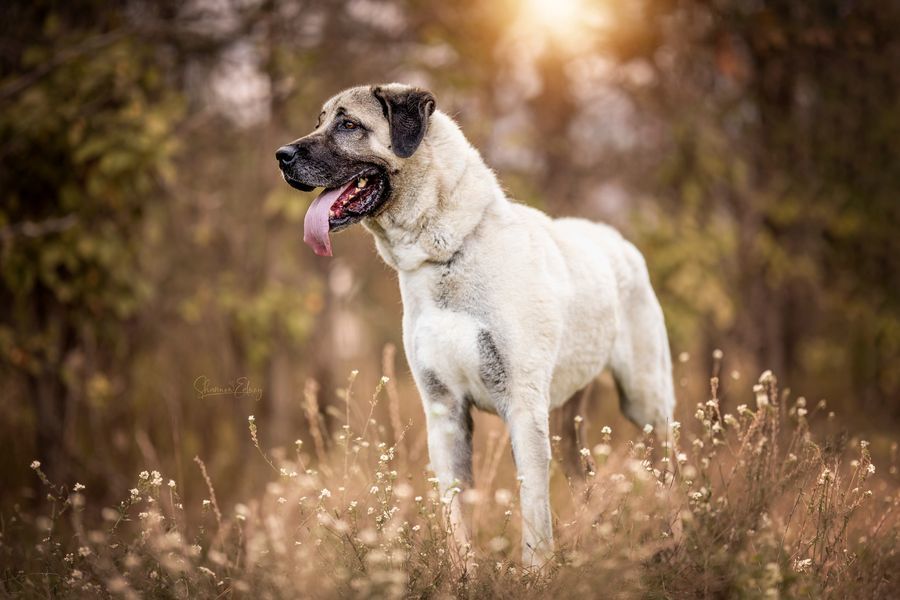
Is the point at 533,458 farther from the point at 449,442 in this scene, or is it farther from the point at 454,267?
the point at 454,267

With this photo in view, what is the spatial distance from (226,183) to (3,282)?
2.65m

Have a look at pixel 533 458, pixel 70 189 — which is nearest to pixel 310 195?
pixel 70 189

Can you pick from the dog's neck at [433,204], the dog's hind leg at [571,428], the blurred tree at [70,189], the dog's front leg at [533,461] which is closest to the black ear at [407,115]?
the dog's neck at [433,204]

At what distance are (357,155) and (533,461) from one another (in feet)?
5.24

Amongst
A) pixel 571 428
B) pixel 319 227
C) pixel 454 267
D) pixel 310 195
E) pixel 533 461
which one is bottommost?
pixel 571 428

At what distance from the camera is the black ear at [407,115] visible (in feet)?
12.6

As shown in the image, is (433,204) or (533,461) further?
(433,204)

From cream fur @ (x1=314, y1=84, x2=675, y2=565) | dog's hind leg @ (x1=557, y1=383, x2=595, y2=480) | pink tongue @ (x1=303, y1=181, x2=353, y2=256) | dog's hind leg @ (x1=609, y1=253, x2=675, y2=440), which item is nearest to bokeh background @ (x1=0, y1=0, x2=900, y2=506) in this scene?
dog's hind leg @ (x1=609, y1=253, x2=675, y2=440)

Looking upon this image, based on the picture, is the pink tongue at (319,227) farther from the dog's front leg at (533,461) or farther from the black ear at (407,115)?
the dog's front leg at (533,461)

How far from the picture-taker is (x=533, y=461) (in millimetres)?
3654

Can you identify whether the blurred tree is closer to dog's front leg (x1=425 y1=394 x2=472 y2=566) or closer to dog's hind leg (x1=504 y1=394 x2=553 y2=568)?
dog's front leg (x1=425 y1=394 x2=472 y2=566)

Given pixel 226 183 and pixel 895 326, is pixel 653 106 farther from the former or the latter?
pixel 226 183

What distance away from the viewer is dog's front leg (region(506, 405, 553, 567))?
3.61 m

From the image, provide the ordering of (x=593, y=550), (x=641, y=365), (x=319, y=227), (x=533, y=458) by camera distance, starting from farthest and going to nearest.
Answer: (x=641, y=365) → (x=319, y=227) → (x=533, y=458) → (x=593, y=550)
